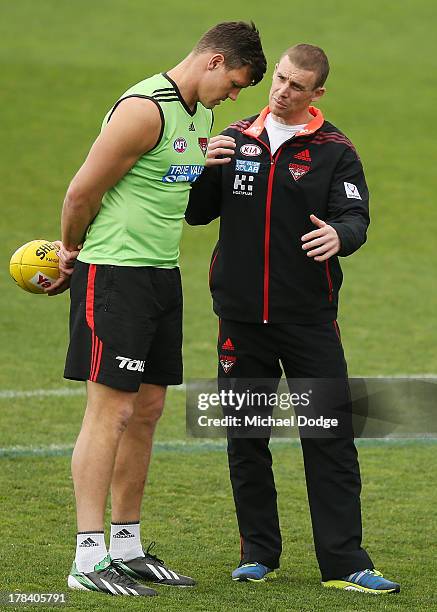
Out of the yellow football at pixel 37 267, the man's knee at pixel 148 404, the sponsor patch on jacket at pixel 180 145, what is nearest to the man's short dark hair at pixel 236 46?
the sponsor patch on jacket at pixel 180 145

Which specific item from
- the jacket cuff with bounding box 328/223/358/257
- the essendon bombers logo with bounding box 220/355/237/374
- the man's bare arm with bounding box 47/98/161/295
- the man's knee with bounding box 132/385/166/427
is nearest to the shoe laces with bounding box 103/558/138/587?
the man's knee with bounding box 132/385/166/427

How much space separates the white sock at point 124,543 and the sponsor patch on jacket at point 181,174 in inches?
58.2

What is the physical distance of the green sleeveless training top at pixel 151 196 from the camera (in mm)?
5148

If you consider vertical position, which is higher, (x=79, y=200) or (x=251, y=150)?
(x=251, y=150)

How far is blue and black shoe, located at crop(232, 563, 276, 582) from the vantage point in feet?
18.3

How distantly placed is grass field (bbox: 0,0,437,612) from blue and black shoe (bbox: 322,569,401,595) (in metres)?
0.09

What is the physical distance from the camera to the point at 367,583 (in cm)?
543

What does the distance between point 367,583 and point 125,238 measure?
5.71 ft

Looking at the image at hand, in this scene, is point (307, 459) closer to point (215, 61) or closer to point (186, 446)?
point (215, 61)

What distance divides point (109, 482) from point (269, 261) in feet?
3.78

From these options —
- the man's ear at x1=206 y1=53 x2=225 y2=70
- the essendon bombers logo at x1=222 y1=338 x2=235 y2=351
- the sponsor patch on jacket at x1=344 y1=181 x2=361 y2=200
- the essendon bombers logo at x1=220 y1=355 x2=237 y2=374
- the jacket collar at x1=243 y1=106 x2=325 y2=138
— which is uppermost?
the man's ear at x1=206 y1=53 x2=225 y2=70

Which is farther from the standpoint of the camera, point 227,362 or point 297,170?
point 227,362

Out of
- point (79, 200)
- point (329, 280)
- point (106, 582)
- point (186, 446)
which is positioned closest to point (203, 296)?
point (186, 446)

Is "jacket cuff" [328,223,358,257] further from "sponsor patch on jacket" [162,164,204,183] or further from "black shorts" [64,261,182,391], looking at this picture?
"black shorts" [64,261,182,391]
